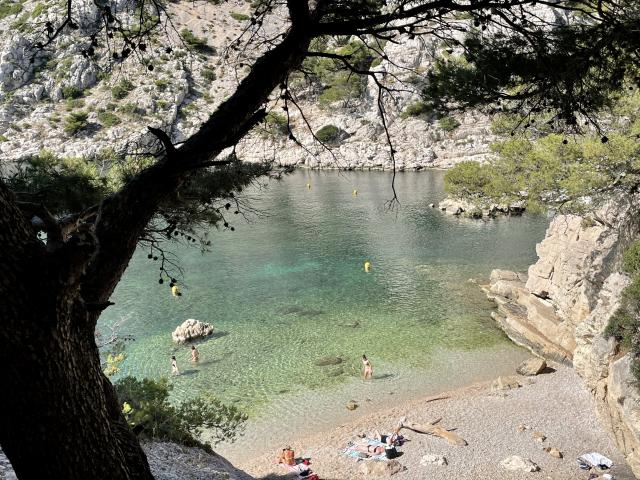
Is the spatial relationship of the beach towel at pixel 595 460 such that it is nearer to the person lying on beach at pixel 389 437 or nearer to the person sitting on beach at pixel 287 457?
the person lying on beach at pixel 389 437

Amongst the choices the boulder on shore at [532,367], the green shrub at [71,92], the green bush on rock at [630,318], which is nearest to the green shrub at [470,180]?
the boulder on shore at [532,367]

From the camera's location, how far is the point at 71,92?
59.0 m

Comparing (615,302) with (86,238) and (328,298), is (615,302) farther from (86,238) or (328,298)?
(86,238)

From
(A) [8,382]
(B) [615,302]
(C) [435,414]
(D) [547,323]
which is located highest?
(A) [8,382]

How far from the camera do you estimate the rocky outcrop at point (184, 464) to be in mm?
6438

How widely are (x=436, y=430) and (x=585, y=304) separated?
19.1 ft

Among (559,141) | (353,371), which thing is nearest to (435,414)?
(353,371)

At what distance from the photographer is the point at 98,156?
8.39m

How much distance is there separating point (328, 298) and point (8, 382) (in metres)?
17.5

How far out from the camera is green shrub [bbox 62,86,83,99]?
192 ft

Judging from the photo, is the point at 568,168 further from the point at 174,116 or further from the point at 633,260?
the point at 174,116

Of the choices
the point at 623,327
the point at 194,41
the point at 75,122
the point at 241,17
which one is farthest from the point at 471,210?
the point at 75,122

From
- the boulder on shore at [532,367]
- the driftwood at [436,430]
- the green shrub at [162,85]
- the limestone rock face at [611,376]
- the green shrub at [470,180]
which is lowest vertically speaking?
the driftwood at [436,430]

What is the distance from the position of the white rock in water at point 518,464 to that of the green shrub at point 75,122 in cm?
5435
